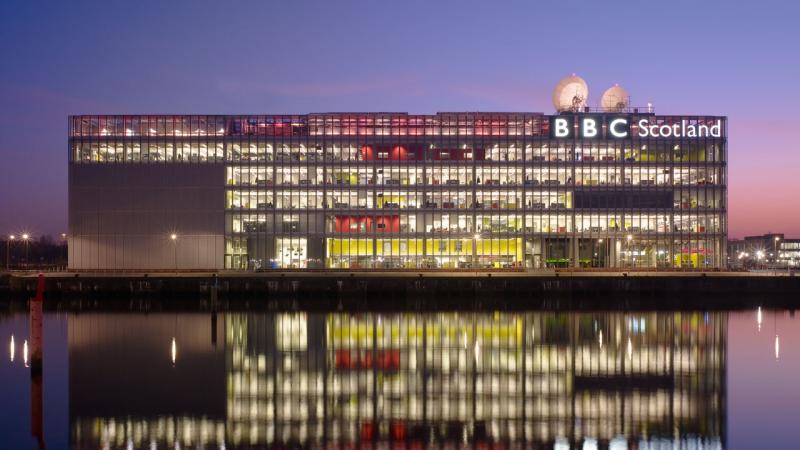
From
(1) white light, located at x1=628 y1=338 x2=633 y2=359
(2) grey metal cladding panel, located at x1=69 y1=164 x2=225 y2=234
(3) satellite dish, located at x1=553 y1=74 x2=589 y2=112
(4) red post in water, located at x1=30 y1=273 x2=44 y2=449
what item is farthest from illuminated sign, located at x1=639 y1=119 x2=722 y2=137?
(4) red post in water, located at x1=30 y1=273 x2=44 y2=449

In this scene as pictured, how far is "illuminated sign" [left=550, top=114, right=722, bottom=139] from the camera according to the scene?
345ft

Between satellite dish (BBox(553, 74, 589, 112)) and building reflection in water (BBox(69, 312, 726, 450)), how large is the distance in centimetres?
6383

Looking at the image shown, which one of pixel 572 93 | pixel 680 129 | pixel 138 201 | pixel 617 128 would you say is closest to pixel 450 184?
pixel 572 93

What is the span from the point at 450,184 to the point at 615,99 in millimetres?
29909

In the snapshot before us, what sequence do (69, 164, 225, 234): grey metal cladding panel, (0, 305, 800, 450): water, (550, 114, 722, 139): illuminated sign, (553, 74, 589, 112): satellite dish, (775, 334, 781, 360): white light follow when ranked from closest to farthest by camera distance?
(0, 305, 800, 450): water < (775, 334, 781, 360): white light < (69, 164, 225, 234): grey metal cladding panel < (550, 114, 722, 139): illuminated sign < (553, 74, 589, 112): satellite dish

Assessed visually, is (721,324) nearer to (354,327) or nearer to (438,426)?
(354,327)

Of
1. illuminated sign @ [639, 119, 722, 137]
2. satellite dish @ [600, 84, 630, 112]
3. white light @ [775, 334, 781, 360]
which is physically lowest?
white light @ [775, 334, 781, 360]

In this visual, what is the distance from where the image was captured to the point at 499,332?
45500 millimetres

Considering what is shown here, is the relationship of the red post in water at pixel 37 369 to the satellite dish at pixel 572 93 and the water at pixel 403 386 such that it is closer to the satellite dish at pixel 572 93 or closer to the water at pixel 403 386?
the water at pixel 403 386

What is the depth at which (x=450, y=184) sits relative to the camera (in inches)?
4141

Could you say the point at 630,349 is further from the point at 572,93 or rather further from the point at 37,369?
the point at 572,93

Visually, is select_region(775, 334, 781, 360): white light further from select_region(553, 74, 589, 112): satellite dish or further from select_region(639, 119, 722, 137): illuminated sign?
select_region(553, 74, 589, 112): satellite dish

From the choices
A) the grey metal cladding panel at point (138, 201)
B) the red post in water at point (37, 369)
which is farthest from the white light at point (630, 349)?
the grey metal cladding panel at point (138, 201)

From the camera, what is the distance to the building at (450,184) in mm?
103500
